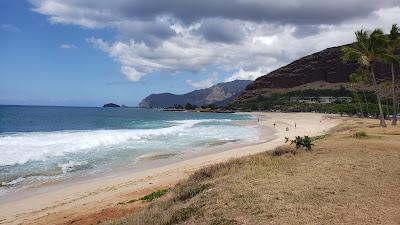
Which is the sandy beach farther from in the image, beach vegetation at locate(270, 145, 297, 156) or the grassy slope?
beach vegetation at locate(270, 145, 297, 156)

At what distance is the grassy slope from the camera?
7496mm

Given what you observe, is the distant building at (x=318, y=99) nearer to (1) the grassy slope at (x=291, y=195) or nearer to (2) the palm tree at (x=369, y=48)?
(2) the palm tree at (x=369, y=48)

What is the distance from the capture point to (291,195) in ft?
29.2

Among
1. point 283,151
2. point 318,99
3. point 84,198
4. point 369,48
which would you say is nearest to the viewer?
point 84,198

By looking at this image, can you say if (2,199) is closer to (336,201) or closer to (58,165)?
(58,165)

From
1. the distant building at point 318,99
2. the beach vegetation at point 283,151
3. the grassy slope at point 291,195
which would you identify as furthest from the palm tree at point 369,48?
the distant building at point 318,99

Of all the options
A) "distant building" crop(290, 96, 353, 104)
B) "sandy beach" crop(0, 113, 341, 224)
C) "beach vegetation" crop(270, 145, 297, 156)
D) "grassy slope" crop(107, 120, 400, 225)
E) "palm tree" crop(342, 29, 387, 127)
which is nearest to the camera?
"grassy slope" crop(107, 120, 400, 225)

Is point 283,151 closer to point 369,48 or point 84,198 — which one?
point 84,198

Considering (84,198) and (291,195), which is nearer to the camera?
(291,195)

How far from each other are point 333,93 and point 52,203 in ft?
545

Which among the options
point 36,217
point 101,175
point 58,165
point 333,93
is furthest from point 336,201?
point 333,93

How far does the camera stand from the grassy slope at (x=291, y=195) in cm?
750

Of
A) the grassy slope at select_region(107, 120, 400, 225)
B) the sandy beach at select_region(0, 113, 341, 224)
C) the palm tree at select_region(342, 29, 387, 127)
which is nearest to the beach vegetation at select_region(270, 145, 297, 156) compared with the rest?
the grassy slope at select_region(107, 120, 400, 225)

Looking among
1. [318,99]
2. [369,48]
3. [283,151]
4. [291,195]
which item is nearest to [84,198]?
[283,151]
